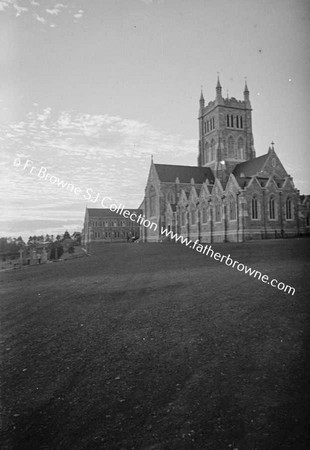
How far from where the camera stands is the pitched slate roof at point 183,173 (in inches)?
2341

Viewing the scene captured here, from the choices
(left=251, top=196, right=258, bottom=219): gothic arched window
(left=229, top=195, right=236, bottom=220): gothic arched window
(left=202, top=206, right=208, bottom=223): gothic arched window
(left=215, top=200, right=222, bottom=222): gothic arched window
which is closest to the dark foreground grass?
(left=251, top=196, right=258, bottom=219): gothic arched window

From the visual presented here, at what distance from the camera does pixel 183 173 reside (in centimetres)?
6062

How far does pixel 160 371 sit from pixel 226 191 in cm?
3507

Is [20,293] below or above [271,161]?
below

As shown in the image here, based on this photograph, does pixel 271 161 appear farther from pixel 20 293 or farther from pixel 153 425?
pixel 153 425

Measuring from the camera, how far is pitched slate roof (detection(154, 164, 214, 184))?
59.5 meters

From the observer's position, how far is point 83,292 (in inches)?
523

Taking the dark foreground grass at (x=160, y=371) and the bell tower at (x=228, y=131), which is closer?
the dark foreground grass at (x=160, y=371)

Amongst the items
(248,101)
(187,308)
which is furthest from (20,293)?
(248,101)

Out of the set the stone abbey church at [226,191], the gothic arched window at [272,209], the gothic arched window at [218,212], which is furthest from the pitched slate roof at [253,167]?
the gothic arched window at [218,212]

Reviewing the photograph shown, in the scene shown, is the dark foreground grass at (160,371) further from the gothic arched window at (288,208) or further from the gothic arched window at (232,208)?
the gothic arched window at (288,208)

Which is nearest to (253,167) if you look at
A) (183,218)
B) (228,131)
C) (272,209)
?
(272,209)

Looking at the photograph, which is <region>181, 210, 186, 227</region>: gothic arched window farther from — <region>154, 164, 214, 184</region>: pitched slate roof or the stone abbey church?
→ <region>154, 164, 214, 184</region>: pitched slate roof

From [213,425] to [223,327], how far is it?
355 centimetres
